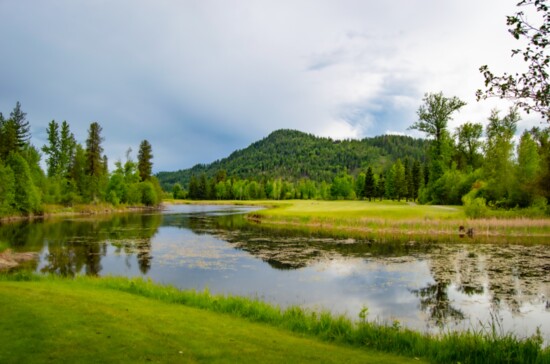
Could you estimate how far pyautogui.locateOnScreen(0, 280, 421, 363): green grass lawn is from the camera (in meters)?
7.26

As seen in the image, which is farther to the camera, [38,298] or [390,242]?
[390,242]

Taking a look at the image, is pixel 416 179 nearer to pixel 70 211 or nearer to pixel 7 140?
pixel 70 211

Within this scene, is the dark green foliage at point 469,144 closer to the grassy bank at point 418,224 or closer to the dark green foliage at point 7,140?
the grassy bank at point 418,224

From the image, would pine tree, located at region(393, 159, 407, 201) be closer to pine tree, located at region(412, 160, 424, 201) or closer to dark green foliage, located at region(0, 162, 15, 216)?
pine tree, located at region(412, 160, 424, 201)

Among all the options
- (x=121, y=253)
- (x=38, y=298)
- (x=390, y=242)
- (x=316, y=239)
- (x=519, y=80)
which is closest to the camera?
(x=519, y=80)

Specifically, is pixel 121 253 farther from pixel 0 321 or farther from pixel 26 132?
pixel 26 132

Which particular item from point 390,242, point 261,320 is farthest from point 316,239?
point 261,320

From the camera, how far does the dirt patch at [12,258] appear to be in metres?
22.8

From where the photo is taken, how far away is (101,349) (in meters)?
7.44

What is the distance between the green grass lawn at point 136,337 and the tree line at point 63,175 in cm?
5322

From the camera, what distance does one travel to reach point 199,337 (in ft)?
28.6

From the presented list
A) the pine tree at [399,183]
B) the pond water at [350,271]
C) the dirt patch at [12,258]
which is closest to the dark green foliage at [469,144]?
the pine tree at [399,183]

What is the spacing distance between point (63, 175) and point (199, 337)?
9063 cm

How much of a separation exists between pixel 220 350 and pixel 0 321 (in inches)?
207
